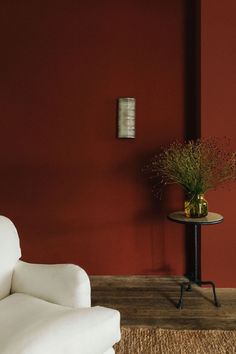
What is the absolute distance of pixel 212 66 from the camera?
3.13 meters

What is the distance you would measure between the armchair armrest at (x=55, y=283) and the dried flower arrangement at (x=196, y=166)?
1198 millimetres

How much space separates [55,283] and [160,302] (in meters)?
1.25

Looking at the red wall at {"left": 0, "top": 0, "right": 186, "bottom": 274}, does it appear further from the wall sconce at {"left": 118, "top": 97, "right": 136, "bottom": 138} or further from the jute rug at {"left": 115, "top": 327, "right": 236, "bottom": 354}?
the jute rug at {"left": 115, "top": 327, "right": 236, "bottom": 354}

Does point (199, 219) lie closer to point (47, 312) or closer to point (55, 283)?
point (55, 283)

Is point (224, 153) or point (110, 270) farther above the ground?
point (224, 153)

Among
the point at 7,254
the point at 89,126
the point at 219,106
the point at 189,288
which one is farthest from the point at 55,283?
the point at 219,106

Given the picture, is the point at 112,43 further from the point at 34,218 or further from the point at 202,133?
the point at 34,218

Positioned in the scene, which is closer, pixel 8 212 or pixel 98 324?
pixel 98 324

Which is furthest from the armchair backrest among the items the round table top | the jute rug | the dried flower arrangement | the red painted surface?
the red painted surface

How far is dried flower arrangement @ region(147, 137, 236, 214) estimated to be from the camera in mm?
2819

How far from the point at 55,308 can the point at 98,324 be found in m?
0.26

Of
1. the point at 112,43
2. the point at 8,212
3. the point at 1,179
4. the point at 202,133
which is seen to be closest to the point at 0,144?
the point at 1,179

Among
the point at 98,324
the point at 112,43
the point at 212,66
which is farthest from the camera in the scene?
the point at 112,43

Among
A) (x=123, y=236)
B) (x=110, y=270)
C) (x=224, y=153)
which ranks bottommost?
(x=110, y=270)
